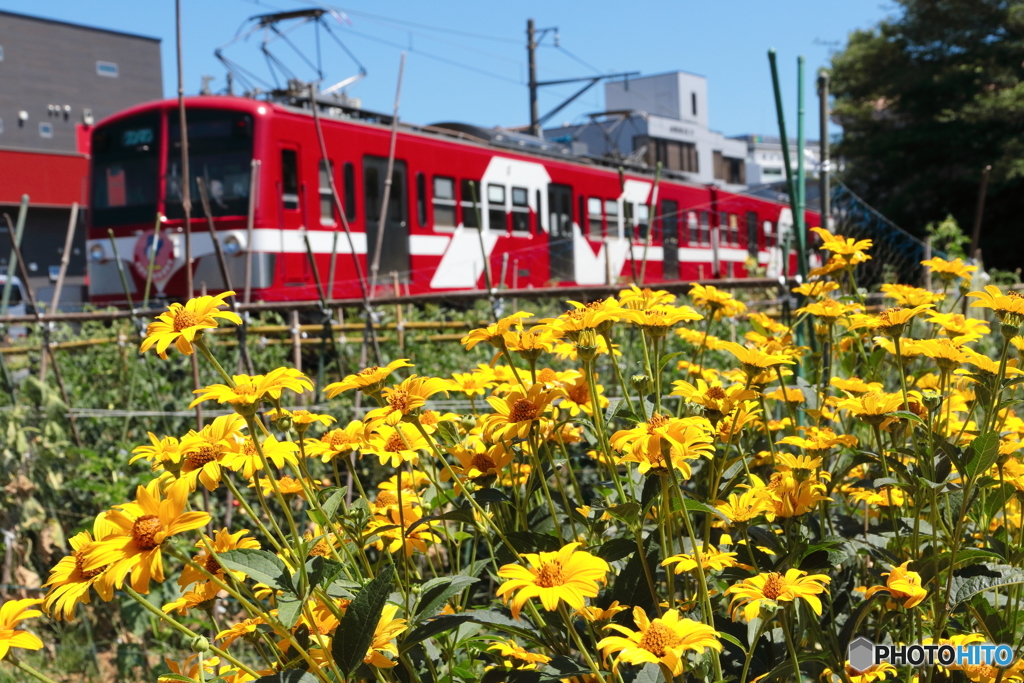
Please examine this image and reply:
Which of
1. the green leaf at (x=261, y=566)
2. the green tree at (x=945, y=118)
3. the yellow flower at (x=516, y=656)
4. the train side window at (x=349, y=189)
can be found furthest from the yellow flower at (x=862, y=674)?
the green tree at (x=945, y=118)

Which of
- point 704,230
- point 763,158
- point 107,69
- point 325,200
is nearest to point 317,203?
point 325,200

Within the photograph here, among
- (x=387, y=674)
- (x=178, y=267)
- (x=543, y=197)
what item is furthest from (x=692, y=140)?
(x=387, y=674)

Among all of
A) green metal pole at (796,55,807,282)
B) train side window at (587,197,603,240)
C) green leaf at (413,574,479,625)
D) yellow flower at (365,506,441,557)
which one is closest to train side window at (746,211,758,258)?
train side window at (587,197,603,240)

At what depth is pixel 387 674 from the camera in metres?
1.24

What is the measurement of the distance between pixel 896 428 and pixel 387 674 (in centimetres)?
90

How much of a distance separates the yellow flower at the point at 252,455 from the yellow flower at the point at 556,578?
1.17 ft

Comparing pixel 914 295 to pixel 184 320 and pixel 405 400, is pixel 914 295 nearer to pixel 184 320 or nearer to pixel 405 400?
pixel 405 400

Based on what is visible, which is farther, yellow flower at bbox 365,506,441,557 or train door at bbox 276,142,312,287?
Result: train door at bbox 276,142,312,287

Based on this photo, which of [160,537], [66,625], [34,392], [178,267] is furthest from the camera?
[178,267]

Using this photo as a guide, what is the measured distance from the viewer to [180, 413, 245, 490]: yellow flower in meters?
1.16

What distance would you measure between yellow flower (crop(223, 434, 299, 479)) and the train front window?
26.4 ft

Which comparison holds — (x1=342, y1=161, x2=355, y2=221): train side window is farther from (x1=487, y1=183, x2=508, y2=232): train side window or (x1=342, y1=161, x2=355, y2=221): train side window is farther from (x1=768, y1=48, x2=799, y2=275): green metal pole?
(x1=768, y1=48, x2=799, y2=275): green metal pole

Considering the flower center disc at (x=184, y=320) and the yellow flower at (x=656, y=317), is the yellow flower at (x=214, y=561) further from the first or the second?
the yellow flower at (x=656, y=317)

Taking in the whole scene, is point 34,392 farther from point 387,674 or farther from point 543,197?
point 543,197
